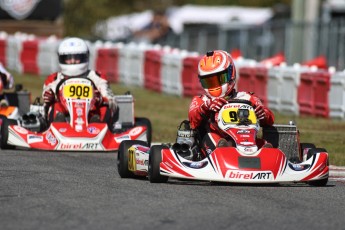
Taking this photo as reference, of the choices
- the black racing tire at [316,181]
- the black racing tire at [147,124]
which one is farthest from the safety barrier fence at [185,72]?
the black racing tire at [316,181]

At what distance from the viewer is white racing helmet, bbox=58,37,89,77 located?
15.3 metres

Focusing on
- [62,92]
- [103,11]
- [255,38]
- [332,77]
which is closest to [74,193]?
[62,92]

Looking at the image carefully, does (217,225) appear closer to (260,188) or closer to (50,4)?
(260,188)

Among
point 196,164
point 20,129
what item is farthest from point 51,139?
point 196,164

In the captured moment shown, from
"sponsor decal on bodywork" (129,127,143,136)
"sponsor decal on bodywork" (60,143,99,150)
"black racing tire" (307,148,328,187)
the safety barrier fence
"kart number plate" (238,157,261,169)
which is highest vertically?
"kart number plate" (238,157,261,169)

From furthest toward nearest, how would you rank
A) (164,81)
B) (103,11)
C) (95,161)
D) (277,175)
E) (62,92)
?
(103,11) < (164,81) < (62,92) < (95,161) < (277,175)

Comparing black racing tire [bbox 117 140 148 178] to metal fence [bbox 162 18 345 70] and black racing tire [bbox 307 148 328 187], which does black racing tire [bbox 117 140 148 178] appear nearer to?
black racing tire [bbox 307 148 328 187]

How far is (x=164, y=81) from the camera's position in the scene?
88.6 ft

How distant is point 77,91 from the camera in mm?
14750

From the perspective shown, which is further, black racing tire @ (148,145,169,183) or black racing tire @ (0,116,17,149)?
black racing tire @ (0,116,17,149)

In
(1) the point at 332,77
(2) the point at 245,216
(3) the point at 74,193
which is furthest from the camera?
(1) the point at 332,77

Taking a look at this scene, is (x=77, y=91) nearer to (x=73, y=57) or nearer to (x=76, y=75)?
(x=76, y=75)

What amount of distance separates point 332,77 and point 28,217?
39.7ft

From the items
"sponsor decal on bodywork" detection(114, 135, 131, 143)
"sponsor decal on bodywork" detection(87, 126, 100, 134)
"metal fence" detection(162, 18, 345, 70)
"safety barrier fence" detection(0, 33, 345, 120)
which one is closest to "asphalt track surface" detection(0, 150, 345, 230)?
"sponsor decal on bodywork" detection(87, 126, 100, 134)
